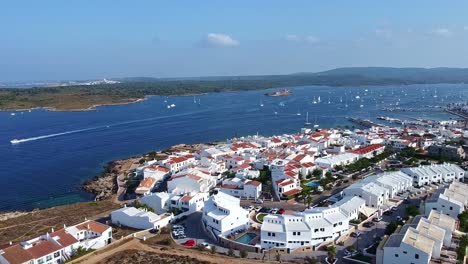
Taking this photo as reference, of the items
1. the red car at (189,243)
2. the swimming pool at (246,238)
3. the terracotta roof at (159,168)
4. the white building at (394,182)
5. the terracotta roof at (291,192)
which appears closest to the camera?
the red car at (189,243)

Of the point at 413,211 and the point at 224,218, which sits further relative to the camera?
the point at 413,211

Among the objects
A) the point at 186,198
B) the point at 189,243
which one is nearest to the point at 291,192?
the point at 186,198

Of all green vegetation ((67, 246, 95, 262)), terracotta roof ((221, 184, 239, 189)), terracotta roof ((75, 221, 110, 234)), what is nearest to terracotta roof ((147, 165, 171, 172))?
terracotta roof ((221, 184, 239, 189))

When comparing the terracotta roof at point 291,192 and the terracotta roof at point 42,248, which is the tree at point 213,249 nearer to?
the terracotta roof at point 42,248

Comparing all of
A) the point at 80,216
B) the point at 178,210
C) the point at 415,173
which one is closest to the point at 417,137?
the point at 415,173

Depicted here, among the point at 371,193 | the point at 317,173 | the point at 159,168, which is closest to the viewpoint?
the point at 371,193

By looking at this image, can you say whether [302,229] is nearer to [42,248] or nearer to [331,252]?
[331,252]

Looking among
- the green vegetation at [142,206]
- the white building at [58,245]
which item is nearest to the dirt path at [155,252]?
the white building at [58,245]
